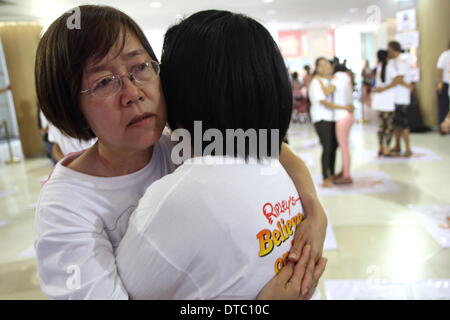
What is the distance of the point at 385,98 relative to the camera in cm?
516

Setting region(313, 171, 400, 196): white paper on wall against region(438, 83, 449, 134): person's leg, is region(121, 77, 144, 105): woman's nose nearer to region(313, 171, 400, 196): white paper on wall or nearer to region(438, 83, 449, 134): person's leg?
region(313, 171, 400, 196): white paper on wall

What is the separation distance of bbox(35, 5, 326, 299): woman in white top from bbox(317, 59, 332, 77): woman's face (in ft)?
11.3

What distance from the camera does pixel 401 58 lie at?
5.07 m

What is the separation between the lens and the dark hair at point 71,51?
734 mm

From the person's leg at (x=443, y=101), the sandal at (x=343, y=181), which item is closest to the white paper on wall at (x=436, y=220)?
the sandal at (x=343, y=181)

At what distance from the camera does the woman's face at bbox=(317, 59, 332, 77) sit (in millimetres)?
3998

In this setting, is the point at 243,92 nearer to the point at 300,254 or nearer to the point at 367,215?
the point at 300,254

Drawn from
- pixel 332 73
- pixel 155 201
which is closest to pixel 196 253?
pixel 155 201

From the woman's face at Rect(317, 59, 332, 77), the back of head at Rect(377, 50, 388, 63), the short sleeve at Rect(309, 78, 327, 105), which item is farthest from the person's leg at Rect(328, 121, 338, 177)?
the back of head at Rect(377, 50, 388, 63)

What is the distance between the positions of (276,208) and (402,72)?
5030 mm

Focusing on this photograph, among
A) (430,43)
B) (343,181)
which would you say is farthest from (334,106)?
(430,43)

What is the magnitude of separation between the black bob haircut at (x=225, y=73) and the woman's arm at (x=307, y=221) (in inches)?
10.4

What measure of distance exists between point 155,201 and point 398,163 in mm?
5069

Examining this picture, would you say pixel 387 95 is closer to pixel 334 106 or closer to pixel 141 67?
pixel 334 106
